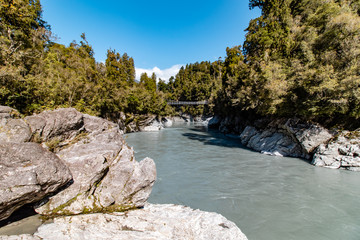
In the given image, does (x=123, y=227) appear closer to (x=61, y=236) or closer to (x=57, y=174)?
(x=61, y=236)

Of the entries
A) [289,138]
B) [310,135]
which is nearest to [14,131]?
[310,135]

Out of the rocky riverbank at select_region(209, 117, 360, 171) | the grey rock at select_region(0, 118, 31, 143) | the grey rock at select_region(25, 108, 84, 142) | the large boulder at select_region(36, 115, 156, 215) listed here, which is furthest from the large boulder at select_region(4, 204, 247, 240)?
the rocky riverbank at select_region(209, 117, 360, 171)

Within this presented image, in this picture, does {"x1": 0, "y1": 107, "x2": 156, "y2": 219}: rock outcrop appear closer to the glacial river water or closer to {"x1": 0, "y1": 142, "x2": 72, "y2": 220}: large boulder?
{"x1": 0, "y1": 142, "x2": 72, "y2": 220}: large boulder

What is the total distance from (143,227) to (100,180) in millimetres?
A: 1981

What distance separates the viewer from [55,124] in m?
5.60

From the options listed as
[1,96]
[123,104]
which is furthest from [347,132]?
[123,104]

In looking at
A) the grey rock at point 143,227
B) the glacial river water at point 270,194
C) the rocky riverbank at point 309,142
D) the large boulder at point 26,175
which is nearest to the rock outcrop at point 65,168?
the large boulder at point 26,175

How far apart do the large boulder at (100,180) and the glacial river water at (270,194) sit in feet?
8.19

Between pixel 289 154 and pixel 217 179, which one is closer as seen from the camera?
pixel 217 179

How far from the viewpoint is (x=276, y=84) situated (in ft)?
47.2

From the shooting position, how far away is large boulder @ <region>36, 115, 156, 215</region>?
4422 mm

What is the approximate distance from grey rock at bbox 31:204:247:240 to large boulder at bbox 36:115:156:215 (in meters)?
0.34

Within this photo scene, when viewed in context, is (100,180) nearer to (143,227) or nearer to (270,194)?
(143,227)

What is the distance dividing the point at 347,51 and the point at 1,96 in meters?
22.1
